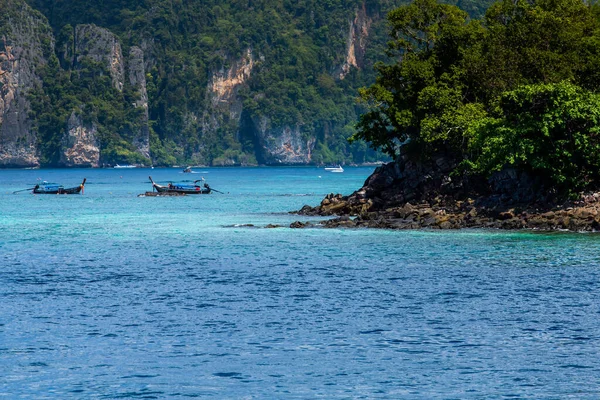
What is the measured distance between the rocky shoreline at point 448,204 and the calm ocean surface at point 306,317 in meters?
3.93

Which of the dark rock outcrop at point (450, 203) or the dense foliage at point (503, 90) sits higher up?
the dense foliage at point (503, 90)

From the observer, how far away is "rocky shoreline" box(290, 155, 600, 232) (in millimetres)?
55031

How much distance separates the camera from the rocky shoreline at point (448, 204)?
181 feet

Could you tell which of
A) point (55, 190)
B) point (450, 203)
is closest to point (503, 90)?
point (450, 203)

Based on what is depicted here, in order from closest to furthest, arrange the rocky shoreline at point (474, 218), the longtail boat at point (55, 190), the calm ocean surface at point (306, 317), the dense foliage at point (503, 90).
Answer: the calm ocean surface at point (306, 317), the rocky shoreline at point (474, 218), the dense foliage at point (503, 90), the longtail boat at point (55, 190)

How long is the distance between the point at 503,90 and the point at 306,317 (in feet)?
137

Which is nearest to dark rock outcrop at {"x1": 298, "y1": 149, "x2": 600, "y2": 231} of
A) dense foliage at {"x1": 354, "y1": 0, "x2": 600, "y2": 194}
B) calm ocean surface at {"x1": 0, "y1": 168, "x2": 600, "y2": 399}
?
dense foliage at {"x1": 354, "y1": 0, "x2": 600, "y2": 194}

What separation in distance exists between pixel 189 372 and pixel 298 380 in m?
2.53

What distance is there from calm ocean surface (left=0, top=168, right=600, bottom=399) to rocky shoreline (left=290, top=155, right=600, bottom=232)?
12.9 ft

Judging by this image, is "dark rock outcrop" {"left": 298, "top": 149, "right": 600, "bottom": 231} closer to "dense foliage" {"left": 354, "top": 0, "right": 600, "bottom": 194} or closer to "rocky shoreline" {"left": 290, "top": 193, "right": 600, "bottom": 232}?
"rocky shoreline" {"left": 290, "top": 193, "right": 600, "bottom": 232}

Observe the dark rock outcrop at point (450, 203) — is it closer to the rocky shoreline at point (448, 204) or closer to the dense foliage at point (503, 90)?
the rocky shoreline at point (448, 204)

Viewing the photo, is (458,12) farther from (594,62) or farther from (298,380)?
(298,380)

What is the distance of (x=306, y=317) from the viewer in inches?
1113

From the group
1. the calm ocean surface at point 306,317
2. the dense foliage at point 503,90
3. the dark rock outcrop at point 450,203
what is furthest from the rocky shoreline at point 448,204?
the calm ocean surface at point 306,317
